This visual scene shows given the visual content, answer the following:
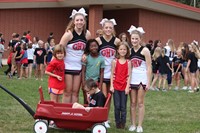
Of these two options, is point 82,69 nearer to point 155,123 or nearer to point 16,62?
point 155,123

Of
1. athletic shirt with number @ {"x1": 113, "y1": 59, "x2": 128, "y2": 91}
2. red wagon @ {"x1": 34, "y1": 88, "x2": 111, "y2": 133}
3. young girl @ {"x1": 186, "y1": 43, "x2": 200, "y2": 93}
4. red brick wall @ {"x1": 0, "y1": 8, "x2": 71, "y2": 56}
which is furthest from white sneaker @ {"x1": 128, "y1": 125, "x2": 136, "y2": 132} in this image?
red brick wall @ {"x1": 0, "y1": 8, "x2": 71, "y2": 56}

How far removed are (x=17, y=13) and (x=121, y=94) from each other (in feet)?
68.9

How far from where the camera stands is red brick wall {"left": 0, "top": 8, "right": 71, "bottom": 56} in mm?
28078

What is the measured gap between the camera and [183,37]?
31.7 m

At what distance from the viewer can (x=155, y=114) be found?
1036cm

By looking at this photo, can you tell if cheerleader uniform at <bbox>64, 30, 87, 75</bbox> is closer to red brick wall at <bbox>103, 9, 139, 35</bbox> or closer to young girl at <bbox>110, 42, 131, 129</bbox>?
young girl at <bbox>110, 42, 131, 129</bbox>

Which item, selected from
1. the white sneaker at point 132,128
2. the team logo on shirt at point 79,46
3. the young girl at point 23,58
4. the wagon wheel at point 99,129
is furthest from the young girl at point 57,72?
the young girl at point 23,58

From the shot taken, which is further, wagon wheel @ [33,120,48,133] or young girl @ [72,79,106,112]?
young girl @ [72,79,106,112]

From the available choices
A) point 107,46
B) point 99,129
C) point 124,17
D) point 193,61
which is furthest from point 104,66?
point 124,17

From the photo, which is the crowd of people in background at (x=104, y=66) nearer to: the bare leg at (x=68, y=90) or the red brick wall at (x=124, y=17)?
the bare leg at (x=68, y=90)

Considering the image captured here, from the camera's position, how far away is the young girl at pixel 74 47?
318 inches

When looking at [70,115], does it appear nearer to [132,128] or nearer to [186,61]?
[132,128]

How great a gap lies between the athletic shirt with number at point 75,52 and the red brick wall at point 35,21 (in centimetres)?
2046

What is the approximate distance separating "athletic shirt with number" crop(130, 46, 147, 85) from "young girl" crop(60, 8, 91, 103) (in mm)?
909
